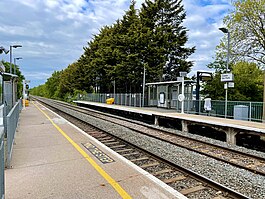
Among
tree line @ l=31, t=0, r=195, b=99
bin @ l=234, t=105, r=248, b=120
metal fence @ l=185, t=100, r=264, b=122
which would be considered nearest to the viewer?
metal fence @ l=185, t=100, r=264, b=122

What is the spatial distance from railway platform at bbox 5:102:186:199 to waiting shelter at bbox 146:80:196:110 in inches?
495

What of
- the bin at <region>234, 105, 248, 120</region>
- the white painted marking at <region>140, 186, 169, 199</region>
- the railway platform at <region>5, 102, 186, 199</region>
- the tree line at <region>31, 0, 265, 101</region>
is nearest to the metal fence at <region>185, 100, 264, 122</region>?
the bin at <region>234, 105, 248, 120</region>

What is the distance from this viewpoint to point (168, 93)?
22625 millimetres

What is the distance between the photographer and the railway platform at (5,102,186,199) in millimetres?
4116

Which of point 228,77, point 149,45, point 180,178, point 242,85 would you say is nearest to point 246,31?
point 242,85

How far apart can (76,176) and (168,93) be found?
18434mm

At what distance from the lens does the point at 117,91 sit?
4303 cm

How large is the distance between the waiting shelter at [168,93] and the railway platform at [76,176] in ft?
41.2

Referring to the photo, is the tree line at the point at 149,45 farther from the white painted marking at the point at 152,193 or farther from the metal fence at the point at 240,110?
the white painted marking at the point at 152,193

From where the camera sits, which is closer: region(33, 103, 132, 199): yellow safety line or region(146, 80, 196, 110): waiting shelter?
region(33, 103, 132, 199): yellow safety line

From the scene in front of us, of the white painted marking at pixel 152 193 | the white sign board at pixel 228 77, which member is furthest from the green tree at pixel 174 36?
the white painted marking at pixel 152 193

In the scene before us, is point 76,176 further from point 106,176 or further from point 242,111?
point 242,111

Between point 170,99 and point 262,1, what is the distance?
1100 cm

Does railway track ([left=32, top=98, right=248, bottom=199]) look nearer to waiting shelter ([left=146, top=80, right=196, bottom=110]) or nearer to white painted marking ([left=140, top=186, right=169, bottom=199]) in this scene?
white painted marking ([left=140, top=186, right=169, bottom=199])
